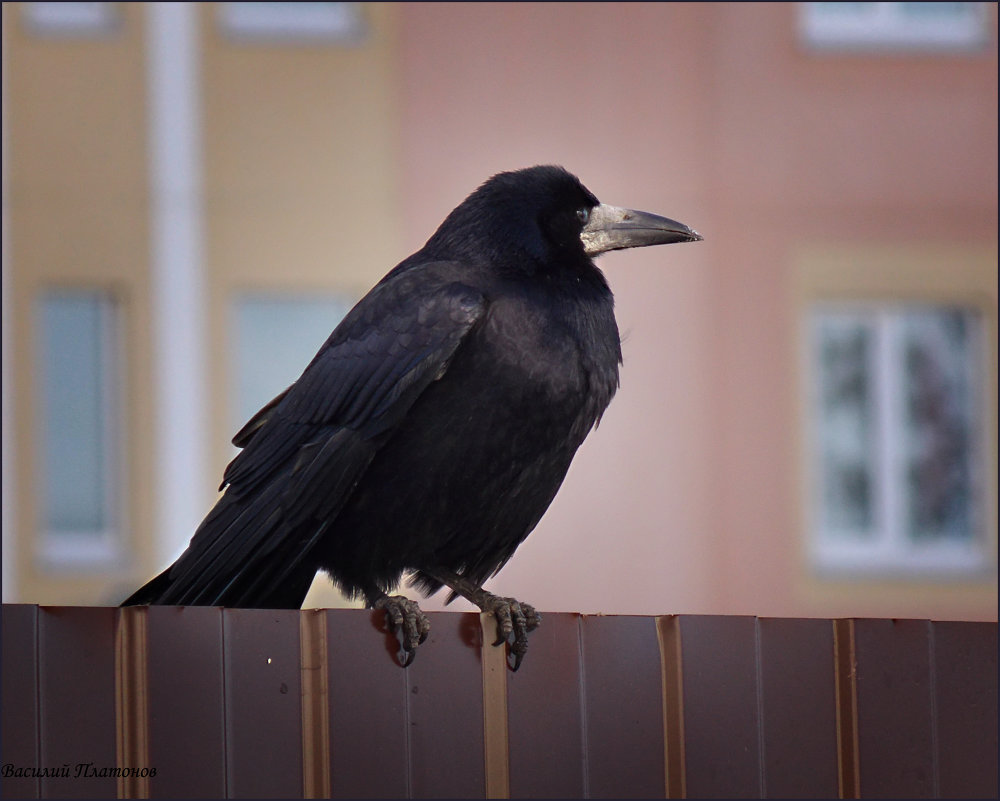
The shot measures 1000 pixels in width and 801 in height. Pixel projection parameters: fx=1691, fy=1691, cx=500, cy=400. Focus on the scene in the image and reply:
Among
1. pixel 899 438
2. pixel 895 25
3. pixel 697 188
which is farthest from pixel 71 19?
pixel 899 438

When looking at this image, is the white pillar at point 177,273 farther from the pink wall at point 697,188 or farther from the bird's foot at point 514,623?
the bird's foot at point 514,623

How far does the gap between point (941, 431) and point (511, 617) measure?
24.0 feet

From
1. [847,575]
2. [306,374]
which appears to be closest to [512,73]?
[847,575]

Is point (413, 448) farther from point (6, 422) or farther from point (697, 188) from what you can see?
point (6, 422)

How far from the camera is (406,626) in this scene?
10.4ft

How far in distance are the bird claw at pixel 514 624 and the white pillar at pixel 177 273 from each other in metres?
6.07

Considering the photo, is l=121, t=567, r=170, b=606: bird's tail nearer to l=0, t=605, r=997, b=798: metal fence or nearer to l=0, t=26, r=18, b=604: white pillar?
l=0, t=605, r=997, b=798: metal fence

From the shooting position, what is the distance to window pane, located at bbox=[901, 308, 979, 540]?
10125 millimetres

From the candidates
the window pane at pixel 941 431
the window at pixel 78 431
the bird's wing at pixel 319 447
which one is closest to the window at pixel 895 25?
the window pane at pixel 941 431

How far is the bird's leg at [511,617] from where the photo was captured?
10.2 feet

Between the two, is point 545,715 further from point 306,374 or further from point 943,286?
point 943,286

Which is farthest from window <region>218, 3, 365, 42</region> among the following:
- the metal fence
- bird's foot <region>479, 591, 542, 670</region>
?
the metal fence

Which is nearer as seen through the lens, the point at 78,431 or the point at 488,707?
the point at 488,707

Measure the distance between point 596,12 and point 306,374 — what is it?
5746mm
